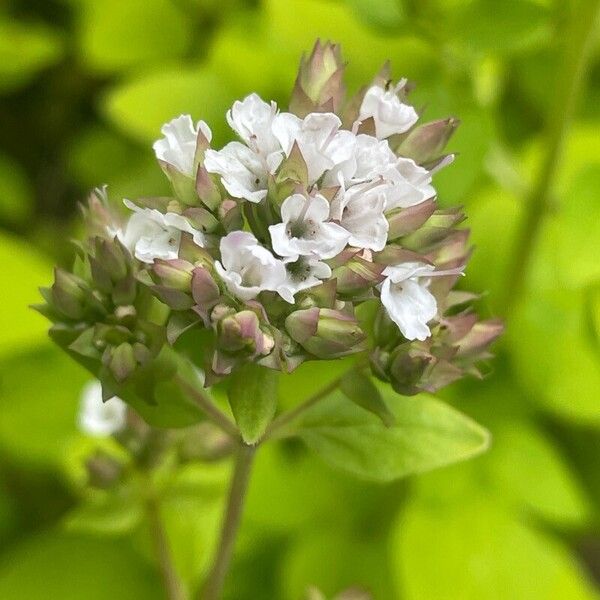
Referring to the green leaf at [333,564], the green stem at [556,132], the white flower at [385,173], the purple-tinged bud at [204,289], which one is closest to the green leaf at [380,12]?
the green stem at [556,132]

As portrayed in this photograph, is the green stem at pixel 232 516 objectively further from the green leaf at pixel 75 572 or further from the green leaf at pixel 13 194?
the green leaf at pixel 13 194

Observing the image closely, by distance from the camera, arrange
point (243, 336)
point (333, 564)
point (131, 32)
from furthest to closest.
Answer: point (131, 32) < point (333, 564) < point (243, 336)

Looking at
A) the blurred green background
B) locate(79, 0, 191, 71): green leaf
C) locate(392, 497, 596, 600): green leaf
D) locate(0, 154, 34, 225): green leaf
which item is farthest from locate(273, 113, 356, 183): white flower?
locate(0, 154, 34, 225): green leaf

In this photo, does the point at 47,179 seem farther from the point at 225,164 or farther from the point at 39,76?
the point at 225,164

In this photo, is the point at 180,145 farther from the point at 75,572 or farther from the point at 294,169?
the point at 75,572

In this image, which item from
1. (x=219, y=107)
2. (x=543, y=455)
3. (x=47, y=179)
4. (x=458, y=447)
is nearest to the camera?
(x=458, y=447)

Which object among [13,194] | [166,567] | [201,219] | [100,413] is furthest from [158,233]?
[13,194]

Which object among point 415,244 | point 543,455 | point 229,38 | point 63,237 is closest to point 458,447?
point 415,244
